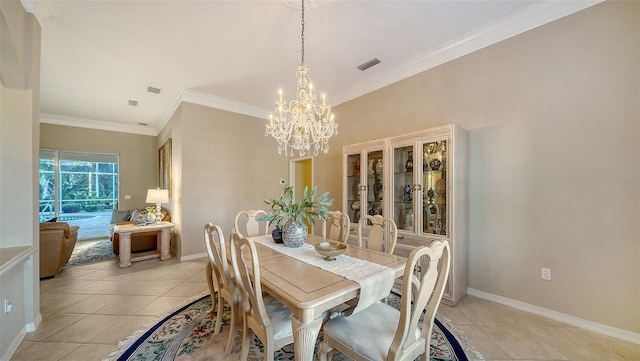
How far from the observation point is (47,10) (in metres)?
2.31

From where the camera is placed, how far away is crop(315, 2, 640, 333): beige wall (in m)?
1.99

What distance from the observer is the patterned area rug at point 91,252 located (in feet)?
13.8

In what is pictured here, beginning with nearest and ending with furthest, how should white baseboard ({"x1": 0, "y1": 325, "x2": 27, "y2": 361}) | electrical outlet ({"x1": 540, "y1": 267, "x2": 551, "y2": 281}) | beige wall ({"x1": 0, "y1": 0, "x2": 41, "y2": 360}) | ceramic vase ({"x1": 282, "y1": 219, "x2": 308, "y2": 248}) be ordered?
white baseboard ({"x1": 0, "y1": 325, "x2": 27, "y2": 361})
beige wall ({"x1": 0, "y1": 0, "x2": 41, "y2": 360})
ceramic vase ({"x1": 282, "y1": 219, "x2": 308, "y2": 248})
electrical outlet ({"x1": 540, "y1": 267, "x2": 551, "y2": 281})

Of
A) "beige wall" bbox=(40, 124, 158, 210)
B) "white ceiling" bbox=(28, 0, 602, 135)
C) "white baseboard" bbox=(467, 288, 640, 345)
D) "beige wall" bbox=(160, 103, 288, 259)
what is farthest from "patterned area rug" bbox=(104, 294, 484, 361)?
"beige wall" bbox=(40, 124, 158, 210)

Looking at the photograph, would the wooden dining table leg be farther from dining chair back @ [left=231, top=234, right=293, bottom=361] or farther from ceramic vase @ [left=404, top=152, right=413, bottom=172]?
ceramic vase @ [left=404, top=152, right=413, bottom=172]

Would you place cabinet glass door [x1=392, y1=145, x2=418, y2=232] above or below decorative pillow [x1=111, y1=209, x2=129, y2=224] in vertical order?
above

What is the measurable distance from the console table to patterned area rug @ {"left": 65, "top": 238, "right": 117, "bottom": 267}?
2.23 feet

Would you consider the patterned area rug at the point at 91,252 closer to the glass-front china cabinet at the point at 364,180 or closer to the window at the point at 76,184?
the window at the point at 76,184

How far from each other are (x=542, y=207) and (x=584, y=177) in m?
0.42

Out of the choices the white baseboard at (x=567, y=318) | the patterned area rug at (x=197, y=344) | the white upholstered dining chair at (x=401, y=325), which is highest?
the white upholstered dining chair at (x=401, y=325)

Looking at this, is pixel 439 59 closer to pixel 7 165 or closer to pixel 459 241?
pixel 459 241

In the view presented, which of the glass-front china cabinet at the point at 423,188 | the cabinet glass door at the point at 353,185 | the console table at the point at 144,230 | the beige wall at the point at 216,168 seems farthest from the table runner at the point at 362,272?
the console table at the point at 144,230

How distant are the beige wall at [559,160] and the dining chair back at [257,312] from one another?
8.01ft

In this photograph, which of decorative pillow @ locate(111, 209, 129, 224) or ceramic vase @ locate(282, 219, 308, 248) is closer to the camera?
ceramic vase @ locate(282, 219, 308, 248)
